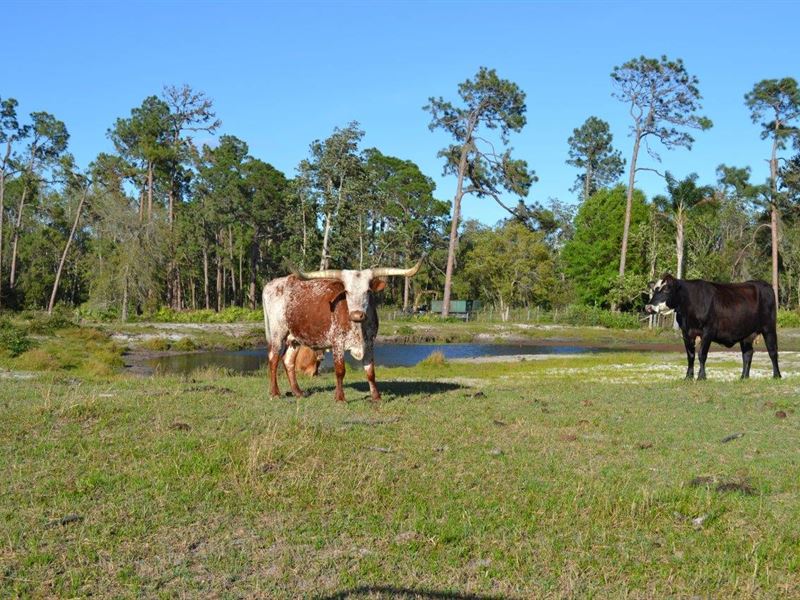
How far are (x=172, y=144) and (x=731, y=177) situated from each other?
57.4 metres

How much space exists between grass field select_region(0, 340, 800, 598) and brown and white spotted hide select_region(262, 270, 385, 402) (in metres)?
1.90

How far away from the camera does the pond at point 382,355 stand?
33906 mm

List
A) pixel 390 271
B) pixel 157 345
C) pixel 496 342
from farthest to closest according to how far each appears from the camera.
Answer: pixel 496 342, pixel 157 345, pixel 390 271

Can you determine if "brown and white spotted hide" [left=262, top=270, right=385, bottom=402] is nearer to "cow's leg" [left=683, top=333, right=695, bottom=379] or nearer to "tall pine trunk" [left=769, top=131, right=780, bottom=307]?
"cow's leg" [left=683, top=333, right=695, bottom=379]

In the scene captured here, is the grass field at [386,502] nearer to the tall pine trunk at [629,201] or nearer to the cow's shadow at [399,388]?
the cow's shadow at [399,388]

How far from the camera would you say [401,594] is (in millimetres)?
5395

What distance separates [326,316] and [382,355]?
26.7 m

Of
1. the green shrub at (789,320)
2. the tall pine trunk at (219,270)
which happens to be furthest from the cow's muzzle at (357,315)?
the tall pine trunk at (219,270)

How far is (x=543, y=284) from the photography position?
76312 millimetres

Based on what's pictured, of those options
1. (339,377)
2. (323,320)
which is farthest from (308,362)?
(339,377)

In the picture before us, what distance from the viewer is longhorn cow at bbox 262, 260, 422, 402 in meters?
13.6

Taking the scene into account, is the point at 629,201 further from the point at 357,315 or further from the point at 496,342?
the point at 357,315

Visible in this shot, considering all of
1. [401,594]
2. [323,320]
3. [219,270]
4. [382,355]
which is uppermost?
[219,270]

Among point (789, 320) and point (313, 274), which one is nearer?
point (313, 274)
